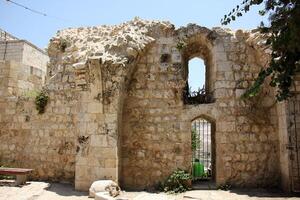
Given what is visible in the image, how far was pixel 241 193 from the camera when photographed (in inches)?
296

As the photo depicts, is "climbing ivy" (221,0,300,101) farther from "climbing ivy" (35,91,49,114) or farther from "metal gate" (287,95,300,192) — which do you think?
"climbing ivy" (35,91,49,114)

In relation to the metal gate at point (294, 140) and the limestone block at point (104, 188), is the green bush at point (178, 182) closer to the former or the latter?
the limestone block at point (104, 188)

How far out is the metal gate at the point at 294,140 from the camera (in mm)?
7406

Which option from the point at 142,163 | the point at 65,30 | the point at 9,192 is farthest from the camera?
the point at 65,30

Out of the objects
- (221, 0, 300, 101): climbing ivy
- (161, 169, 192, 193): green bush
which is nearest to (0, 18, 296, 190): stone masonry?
(161, 169, 192, 193): green bush

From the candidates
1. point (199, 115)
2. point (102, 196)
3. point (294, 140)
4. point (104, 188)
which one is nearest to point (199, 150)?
point (199, 115)

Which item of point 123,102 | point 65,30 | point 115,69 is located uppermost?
point 65,30

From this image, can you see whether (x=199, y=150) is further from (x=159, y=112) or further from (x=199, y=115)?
(x=159, y=112)

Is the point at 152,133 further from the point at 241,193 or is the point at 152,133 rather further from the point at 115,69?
the point at 241,193

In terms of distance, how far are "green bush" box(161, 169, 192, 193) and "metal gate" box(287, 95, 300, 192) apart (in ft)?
8.37

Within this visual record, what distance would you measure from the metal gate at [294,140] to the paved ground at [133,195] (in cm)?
52

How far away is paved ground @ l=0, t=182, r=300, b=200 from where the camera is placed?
7.15m

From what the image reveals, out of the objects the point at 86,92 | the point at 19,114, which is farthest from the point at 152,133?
the point at 19,114

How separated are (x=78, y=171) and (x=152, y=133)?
7.39ft
